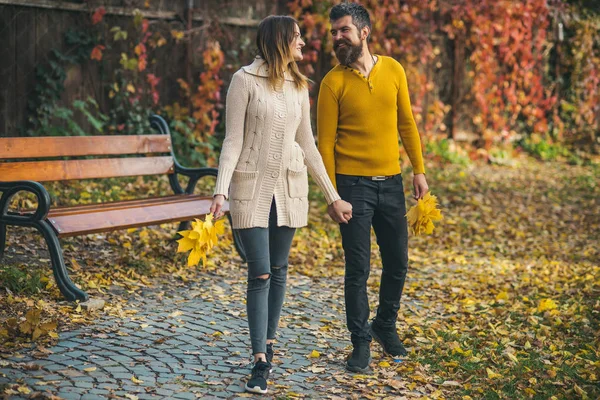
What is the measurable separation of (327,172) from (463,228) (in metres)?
5.20

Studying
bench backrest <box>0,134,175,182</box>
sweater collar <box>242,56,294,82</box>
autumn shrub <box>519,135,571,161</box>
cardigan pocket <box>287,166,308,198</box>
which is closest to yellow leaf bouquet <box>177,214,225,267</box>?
cardigan pocket <box>287,166,308,198</box>

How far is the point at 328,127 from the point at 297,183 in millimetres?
499

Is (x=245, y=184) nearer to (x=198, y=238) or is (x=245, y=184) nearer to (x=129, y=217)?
(x=198, y=238)

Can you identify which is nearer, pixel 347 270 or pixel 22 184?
pixel 347 270

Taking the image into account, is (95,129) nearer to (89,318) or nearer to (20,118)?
(20,118)

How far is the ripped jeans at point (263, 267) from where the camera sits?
4.19m

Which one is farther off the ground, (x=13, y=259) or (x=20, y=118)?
(x=20, y=118)

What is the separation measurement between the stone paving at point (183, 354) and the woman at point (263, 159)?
355 millimetres

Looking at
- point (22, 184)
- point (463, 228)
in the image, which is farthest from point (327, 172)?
point (463, 228)

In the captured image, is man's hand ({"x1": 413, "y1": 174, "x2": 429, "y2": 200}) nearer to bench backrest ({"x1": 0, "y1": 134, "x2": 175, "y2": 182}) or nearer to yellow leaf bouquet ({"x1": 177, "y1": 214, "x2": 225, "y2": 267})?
yellow leaf bouquet ({"x1": 177, "y1": 214, "x2": 225, "y2": 267})

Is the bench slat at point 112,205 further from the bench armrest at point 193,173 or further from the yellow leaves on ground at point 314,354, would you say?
the yellow leaves on ground at point 314,354

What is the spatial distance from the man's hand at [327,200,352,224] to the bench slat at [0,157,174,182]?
2734 mm

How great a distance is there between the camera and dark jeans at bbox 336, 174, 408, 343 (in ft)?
15.3

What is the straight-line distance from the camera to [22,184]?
220 inches
